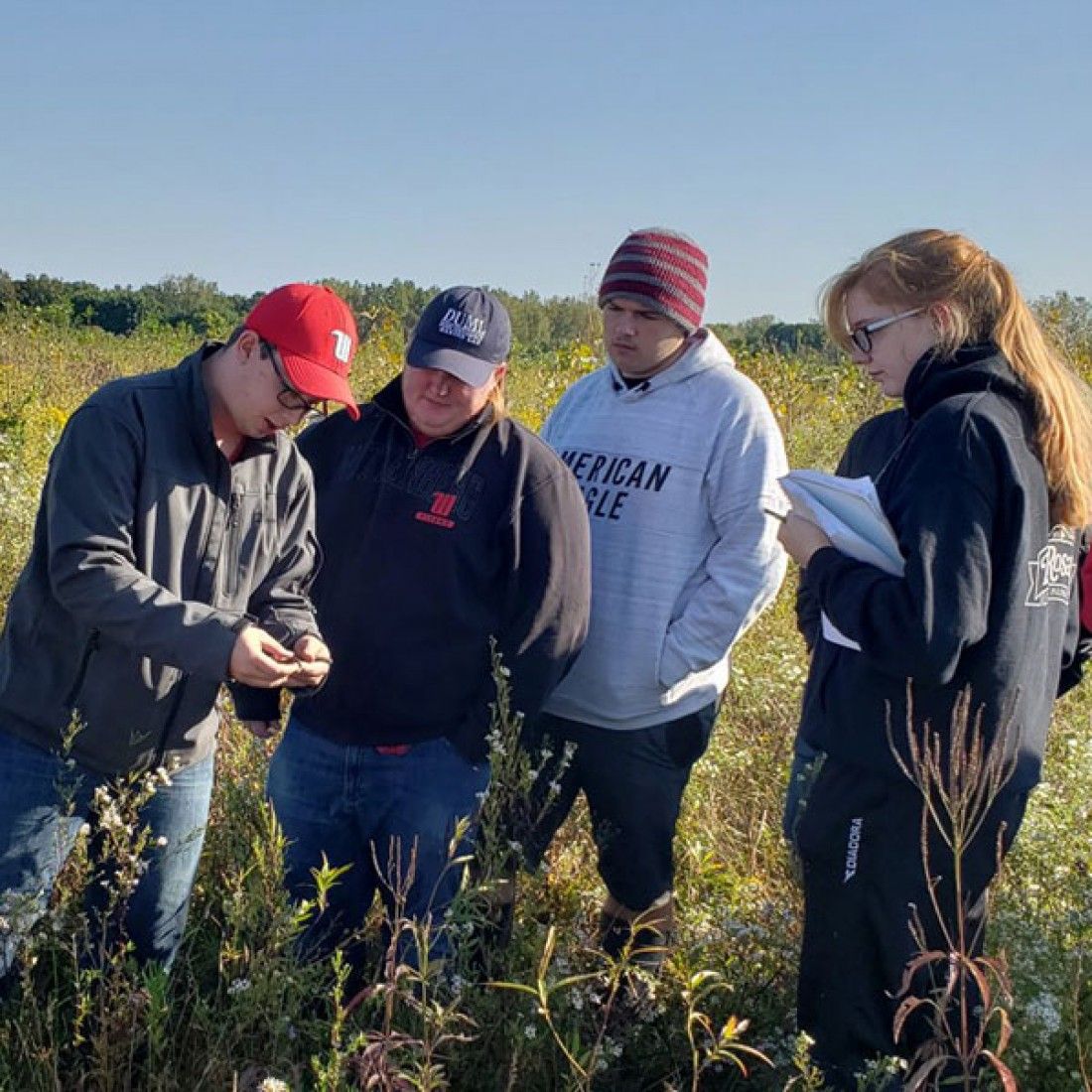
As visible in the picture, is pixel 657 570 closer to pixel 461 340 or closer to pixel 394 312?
pixel 461 340

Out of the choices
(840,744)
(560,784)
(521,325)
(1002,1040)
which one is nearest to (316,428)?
(560,784)

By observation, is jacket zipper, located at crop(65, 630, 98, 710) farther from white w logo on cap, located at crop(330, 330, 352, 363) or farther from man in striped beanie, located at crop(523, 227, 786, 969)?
man in striped beanie, located at crop(523, 227, 786, 969)

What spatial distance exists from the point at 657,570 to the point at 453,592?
0.60 m

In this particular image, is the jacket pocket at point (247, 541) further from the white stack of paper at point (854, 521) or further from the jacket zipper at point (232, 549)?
the white stack of paper at point (854, 521)

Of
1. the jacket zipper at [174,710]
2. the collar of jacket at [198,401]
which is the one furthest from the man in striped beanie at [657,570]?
the collar of jacket at [198,401]

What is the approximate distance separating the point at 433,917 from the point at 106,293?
45.3m

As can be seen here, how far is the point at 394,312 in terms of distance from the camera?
9.15 m

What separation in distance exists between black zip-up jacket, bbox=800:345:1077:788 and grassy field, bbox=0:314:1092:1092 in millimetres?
530

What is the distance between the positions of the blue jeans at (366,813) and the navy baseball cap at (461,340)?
0.89 m

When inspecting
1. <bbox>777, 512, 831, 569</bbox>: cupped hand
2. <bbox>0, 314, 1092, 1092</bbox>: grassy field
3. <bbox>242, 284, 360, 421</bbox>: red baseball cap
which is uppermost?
<bbox>242, 284, 360, 421</bbox>: red baseball cap

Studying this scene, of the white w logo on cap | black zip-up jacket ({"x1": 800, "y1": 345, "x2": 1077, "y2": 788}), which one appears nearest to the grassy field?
black zip-up jacket ({"x1": 800, "y1": 345, "x2": 1077, "y2": 788})

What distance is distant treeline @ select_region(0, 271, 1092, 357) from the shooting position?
8297 mm

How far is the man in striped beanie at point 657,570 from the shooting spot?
2992 mm

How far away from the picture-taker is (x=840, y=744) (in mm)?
2312
